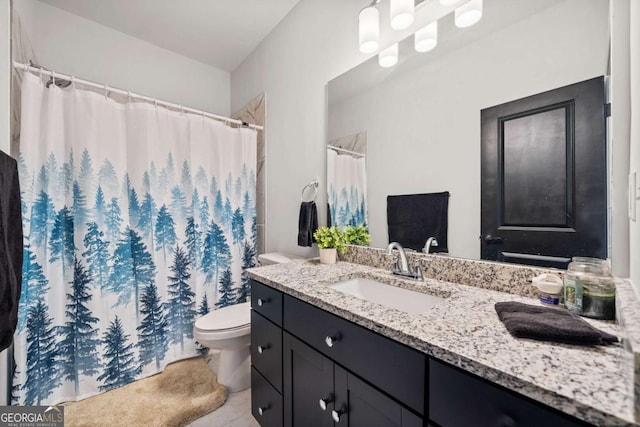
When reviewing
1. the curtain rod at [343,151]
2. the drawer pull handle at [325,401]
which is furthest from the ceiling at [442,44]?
the drawer pull handle at [325,401]

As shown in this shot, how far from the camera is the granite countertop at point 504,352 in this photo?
41 centimetres

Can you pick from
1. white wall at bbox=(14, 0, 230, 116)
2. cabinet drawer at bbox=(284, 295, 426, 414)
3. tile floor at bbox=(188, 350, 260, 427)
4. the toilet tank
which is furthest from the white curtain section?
white wall at bbox=(14, 0, 230, 116)

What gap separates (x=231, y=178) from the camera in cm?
222

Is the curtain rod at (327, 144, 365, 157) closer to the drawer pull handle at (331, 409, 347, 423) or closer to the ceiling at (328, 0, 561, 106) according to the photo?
the ceiling at (328, 0, 561, 106)

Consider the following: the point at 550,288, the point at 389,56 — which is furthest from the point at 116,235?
the point at 550,288

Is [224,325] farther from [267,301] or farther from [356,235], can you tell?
[356,235]

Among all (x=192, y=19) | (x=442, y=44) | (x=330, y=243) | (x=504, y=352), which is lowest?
(x=504, y=352)

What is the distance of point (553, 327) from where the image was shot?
0.60 meters

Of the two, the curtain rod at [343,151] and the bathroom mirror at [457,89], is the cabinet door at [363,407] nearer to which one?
the bathroom mirror at [457,89]

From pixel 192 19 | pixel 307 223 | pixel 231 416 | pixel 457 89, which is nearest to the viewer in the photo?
pixel 457 89

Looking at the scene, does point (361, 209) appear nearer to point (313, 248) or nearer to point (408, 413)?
point (313, 248)

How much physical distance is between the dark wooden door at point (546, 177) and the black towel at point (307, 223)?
95cm

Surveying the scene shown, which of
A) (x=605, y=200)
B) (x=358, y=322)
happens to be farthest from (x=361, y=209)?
(x=605, y=200)

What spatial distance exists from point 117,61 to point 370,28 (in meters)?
2.22
